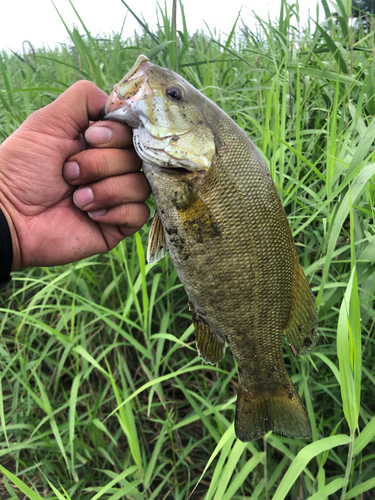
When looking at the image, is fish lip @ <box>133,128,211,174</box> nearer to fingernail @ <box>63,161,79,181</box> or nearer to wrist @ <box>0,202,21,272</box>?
fingernail @ <box>63,161,79,181</box>

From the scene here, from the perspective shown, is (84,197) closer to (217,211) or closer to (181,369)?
(217,211)

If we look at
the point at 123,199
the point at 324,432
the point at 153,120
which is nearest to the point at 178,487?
the point at 324,432

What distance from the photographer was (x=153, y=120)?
1183 millimetres

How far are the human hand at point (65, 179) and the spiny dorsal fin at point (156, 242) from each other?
0.78 ft

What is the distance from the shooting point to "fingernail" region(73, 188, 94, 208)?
56.9 inches

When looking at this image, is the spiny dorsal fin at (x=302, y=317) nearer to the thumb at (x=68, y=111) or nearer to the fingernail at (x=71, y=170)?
the fingernail at (x=71, y=170)

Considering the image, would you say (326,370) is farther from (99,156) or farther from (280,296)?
(99,156)

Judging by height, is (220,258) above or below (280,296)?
above

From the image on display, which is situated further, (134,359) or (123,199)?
(134,359)

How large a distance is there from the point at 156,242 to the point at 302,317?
57 centimetres

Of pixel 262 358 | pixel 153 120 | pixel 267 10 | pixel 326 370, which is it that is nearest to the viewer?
pixel 153 120

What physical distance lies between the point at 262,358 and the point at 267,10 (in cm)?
255

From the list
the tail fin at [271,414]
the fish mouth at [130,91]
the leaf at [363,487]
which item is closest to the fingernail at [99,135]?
the fish mouth at [130,91]

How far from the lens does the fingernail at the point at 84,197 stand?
1446 millimetres
